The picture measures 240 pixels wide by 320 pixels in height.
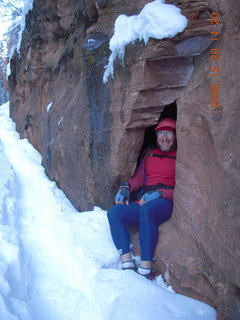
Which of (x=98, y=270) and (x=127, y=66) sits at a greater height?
(x=127, y=66)

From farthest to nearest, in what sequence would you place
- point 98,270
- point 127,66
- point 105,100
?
point 105,100, point 127,66, point 98,270

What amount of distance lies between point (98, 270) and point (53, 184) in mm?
3394

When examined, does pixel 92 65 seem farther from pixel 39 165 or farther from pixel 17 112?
pixel 17 112

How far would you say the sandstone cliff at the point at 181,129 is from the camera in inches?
90.3

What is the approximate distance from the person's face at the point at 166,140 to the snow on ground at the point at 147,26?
1.11m

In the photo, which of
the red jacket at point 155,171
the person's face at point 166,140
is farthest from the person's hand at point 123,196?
the person's face at point 166,140

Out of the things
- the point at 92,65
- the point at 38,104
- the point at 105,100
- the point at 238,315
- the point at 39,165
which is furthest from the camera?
the point at 38,104

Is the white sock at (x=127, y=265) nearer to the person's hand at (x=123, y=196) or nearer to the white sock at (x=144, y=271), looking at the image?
the white sock at (x=144, y=271)

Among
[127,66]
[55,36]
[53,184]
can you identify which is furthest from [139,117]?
[55,36]

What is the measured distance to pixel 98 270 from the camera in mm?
2779

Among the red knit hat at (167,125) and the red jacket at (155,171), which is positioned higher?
the red knit hat at (167,125)

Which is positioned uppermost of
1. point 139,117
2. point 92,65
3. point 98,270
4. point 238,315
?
point 92,65
